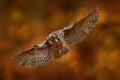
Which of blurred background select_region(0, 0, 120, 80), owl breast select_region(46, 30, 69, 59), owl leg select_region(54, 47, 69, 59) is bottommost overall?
owl leg select_region(54, 47, 69, 59)

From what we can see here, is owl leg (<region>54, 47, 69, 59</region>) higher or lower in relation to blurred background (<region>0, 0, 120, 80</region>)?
lower

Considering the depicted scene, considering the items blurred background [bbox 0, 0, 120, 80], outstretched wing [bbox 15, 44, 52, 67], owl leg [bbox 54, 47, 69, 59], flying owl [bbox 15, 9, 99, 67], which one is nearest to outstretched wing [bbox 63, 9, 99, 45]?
flying owl [bbox 15, 9, 99, 67]

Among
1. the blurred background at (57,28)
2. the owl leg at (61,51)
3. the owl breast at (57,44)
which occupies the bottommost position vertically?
the owl leg at (61,51)

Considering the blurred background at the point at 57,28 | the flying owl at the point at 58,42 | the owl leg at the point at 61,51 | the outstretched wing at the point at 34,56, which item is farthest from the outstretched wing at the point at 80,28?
the blurred background at the point at 57,28

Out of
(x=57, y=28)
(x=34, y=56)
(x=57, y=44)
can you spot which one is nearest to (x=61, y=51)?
(x=57, y=44)

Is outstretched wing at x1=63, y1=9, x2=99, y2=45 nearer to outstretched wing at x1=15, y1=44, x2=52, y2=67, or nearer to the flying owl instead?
the flying owl

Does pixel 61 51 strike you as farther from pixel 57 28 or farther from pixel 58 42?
pixel 57 28

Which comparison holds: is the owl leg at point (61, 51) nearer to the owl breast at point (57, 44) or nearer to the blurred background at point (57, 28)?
the owl breast at point (57, 44)

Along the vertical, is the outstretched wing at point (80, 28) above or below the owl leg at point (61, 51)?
above
